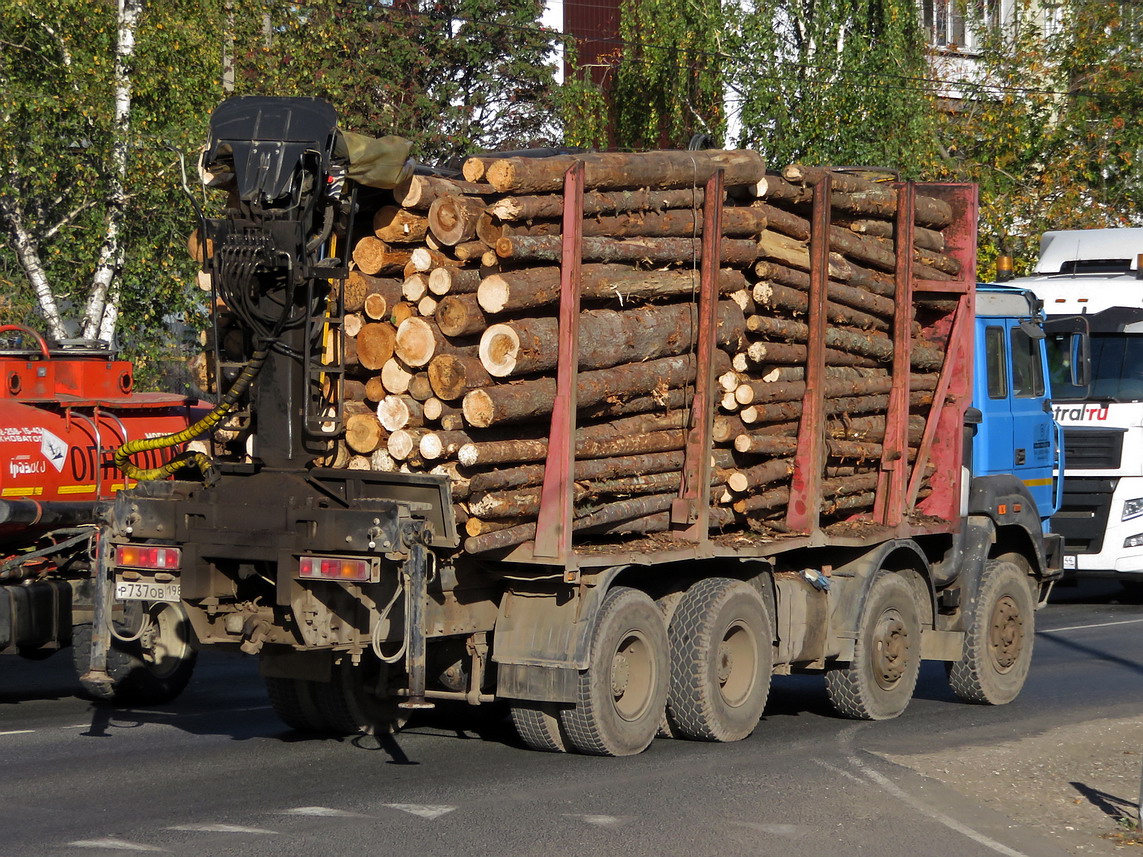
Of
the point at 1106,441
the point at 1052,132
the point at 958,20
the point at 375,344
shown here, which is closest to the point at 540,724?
the point at 375,344

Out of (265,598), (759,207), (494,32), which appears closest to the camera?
(265,598)

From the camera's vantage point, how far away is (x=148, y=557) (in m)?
8.95

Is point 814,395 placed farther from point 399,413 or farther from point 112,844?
point 112,844

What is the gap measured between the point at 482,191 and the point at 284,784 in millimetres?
3466

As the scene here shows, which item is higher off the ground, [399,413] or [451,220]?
[451,220]

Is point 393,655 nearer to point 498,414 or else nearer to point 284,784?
point 284,784

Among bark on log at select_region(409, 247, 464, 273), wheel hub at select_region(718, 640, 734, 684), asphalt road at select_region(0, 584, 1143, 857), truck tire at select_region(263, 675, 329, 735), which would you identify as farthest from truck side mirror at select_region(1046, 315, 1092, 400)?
truck tire at select_region(263, 675, 329, 735)

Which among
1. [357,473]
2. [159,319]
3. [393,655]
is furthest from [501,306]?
[159,319]

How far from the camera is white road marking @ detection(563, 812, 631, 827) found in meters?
8.04

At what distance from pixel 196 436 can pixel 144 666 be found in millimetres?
3082

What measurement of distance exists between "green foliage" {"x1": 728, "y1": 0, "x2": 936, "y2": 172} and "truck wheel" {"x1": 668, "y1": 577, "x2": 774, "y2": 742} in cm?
1705

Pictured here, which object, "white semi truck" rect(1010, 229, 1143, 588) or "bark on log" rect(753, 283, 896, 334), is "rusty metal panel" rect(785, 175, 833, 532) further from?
"white semi truck" rect(1010, 229, 1143, 588)

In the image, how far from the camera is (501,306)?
875 centimetres

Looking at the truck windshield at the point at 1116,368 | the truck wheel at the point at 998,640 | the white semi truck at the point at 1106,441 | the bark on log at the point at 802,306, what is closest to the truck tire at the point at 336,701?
the bark on log at the point at 802,306
